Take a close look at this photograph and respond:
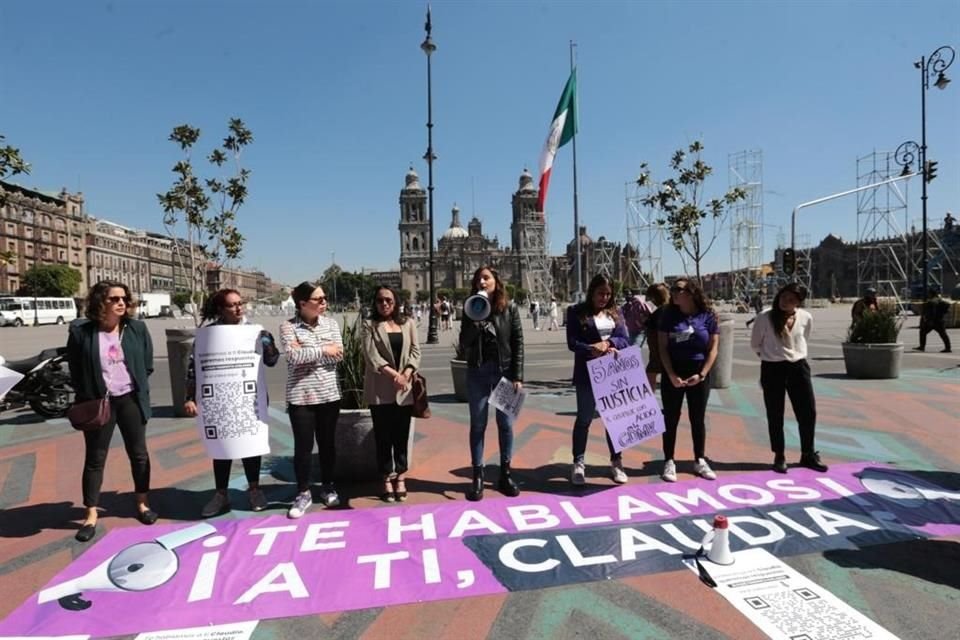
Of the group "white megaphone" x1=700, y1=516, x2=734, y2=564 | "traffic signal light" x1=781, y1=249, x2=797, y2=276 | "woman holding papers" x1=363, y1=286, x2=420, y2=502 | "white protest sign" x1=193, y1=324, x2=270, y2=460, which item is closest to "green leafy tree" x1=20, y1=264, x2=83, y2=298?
"traffic signal light" x1=781, y1=249, x2=797, y2=276

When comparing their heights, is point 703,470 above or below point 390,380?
below

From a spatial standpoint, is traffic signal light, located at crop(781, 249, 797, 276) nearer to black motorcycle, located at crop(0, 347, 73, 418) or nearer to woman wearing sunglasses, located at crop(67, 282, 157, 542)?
woman wearing sunglasses, located at crop(67, 282, 157, 542)

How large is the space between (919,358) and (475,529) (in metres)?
13.3

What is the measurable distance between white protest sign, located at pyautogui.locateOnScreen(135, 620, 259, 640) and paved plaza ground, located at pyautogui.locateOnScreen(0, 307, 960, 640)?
0.07 meters

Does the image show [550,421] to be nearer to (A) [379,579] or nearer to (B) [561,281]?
(A) [379,579]

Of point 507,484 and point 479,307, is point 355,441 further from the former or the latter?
point 479,307

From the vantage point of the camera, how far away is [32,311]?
1671 inches

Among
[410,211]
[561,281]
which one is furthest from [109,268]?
[561,281]

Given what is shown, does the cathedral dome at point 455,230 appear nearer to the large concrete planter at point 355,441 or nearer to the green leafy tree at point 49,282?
the green leafy tree at point 49,282

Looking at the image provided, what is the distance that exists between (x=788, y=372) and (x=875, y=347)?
19.9 ft

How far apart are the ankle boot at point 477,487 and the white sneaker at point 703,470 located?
1.94 meters

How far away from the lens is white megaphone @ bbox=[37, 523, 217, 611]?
9.74 ft

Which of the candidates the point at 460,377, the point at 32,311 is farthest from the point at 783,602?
the point at 32,311

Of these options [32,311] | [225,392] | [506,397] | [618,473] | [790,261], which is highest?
[790,261]
